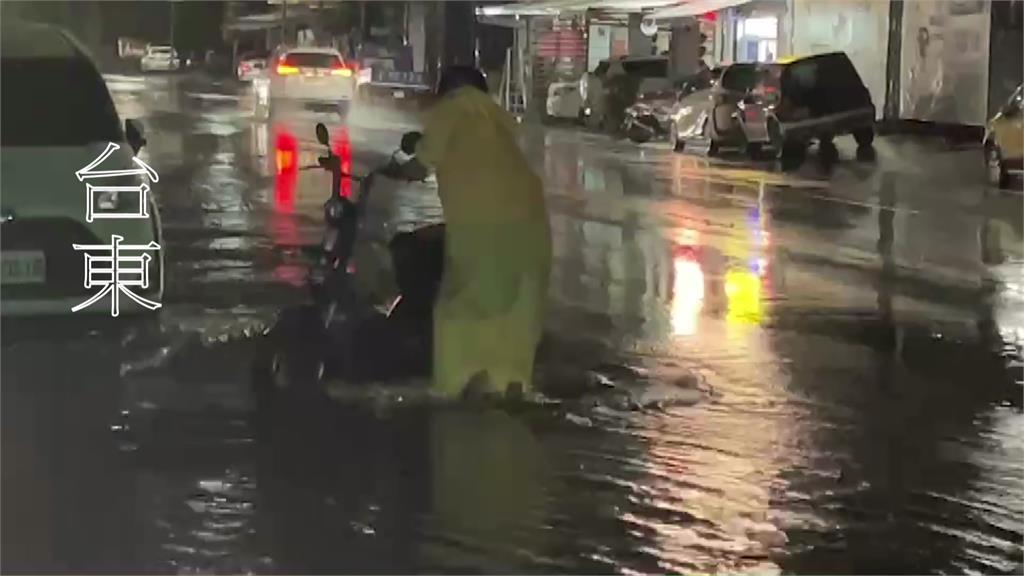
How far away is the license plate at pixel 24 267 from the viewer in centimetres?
304

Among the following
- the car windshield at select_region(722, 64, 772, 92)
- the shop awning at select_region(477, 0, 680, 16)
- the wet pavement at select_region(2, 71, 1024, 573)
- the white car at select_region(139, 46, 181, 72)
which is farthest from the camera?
the car windshield at select_region(722, 64, 772, 92)

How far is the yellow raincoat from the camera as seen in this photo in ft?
10.4

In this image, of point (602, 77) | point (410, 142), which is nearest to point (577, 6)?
point (602, 77)

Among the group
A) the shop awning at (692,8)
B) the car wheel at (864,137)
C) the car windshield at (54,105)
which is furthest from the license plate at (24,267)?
the car wheel at (864,137)

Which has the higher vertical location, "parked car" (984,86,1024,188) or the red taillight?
the red taillight

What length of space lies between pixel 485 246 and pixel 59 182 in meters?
0.89

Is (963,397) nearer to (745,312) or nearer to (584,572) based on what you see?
(745,312)

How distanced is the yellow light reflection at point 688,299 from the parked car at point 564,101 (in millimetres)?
405

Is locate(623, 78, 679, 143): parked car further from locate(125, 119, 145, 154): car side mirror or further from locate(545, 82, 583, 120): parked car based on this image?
locate(125, 119, 145, 154): car side mirror

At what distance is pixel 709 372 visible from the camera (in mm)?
3303

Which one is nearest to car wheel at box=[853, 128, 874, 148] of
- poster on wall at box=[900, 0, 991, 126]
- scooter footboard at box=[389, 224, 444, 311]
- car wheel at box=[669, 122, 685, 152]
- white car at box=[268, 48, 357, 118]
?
poster on wall at box=[900, 0, 991, 126]

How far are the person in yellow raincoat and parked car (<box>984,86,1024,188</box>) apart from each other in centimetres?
105

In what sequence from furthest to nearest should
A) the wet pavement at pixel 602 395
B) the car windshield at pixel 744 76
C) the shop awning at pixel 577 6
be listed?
1. the car windshield at pixel 744 76
2. the shop awning at pixel 577 6
3. the wet pavement at pixel 602 395

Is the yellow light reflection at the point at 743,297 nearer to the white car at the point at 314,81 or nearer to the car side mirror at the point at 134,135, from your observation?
the white car at the point at 314,81
